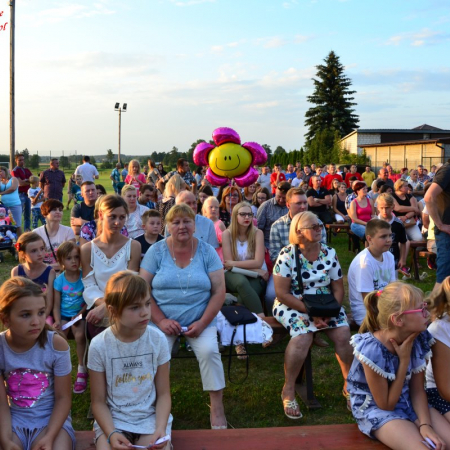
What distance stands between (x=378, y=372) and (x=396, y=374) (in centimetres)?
13

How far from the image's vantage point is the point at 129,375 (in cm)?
273

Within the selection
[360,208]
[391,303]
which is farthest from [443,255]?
[360,208]

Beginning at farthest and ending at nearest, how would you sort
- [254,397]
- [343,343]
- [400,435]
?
1. [254,397]
2. [343,343]
3. [400,435]

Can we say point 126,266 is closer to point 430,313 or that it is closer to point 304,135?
point 430,313

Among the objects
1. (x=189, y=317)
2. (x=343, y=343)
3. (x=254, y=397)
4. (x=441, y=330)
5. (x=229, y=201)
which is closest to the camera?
(x=441, y=330)

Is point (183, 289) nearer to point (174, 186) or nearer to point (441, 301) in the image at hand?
point (441, 301)

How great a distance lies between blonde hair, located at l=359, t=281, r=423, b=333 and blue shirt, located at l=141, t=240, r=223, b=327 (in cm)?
131

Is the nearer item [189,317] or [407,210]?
[189,317]

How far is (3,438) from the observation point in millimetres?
2504

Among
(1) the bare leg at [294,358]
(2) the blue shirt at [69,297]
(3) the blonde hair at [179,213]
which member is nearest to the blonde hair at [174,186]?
(2) the blue shirt at [69,297]

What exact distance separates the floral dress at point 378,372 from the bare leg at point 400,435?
A: 0.10 ft

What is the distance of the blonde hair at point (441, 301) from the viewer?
2943mm

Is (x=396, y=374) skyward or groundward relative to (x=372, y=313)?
groundward

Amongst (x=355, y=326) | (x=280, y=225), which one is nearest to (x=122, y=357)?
(x=355, y=326)
